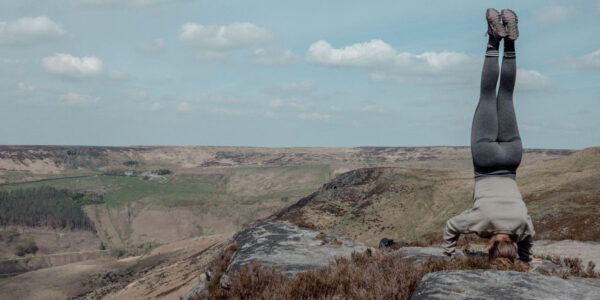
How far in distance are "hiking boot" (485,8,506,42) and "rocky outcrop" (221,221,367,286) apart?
5609mm

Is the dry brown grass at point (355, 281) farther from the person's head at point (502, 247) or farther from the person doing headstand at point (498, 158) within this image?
the person doing headstand at point (498, 158)

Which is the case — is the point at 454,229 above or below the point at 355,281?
above

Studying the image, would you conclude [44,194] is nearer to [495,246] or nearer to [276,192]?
[276,192]

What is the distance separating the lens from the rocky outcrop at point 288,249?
9.24 meters

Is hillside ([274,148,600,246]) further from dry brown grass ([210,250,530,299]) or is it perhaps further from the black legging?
dry brown grass ([210,250,530,299])

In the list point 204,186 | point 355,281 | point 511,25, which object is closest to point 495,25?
point 511,25

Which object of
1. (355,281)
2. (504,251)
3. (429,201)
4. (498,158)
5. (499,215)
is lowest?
(429,201)

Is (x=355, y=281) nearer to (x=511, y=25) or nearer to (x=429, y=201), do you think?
(x=511, y=25)

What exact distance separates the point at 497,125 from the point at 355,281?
3.64m

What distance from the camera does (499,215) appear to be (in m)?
6.35

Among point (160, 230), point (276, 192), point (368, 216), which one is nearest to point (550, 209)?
point (368, 216)

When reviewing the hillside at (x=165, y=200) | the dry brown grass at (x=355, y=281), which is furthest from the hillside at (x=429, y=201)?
the hillside at (x=165, y=200)

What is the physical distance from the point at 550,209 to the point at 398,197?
16.4 metres

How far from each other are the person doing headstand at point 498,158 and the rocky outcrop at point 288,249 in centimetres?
356
